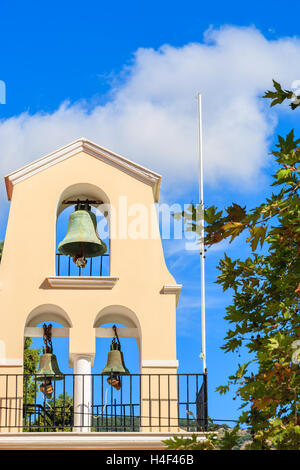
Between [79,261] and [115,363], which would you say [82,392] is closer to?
[115,363]

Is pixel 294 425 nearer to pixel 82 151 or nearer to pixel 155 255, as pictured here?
pixel 155 255

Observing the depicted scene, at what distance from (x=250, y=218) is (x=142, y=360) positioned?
254 inches

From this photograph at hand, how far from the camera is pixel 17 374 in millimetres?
15086

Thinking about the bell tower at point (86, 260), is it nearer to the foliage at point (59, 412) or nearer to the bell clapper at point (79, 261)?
the bell clapper at point (79, 261)

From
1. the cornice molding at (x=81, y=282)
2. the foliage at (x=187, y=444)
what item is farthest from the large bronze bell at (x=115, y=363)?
the foliage at (x=187, y=444)

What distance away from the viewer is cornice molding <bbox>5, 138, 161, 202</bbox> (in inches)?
654

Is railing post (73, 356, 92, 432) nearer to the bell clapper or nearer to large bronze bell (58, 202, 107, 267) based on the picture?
the bell clapper

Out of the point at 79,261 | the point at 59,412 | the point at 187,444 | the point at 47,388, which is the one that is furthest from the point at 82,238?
the point at 187,444

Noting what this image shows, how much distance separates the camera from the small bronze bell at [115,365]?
16172 millimetres

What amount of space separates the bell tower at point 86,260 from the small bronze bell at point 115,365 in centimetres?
37

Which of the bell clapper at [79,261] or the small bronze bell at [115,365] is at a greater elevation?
the bell clapper at [79,261]

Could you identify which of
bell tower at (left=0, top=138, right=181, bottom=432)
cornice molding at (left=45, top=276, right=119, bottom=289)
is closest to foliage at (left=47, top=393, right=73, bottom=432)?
bell tower at (left=0, top=138, right=181, bottom=432)

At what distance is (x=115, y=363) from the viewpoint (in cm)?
1627
